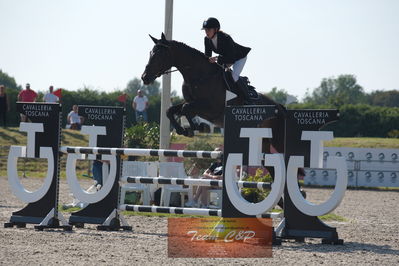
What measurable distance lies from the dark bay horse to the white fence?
12.0m

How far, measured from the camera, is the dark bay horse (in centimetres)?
881

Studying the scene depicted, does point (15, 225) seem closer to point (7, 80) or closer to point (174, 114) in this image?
point (174, 114)

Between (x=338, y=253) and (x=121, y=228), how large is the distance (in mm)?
2897

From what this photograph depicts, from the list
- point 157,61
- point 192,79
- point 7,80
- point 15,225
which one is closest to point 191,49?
point 192,79

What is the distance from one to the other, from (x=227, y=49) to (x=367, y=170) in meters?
12.9

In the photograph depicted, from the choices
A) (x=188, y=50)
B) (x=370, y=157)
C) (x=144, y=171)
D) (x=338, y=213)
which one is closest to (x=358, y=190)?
(x=370, y=157)

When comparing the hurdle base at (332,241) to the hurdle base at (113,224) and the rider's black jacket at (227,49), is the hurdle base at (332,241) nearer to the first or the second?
the hurdle base at (113,224)

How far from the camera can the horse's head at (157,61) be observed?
8.76m

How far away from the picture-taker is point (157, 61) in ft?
28.9

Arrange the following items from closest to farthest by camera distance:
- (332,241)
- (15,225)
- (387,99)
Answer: (332,241) < (15,225) < (387,99)

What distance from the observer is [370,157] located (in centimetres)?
2077

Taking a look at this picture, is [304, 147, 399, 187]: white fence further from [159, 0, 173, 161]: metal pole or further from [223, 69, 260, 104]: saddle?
[223, 69, 260, 104]: saddle

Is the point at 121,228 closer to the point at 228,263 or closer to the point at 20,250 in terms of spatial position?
the point at 20,250

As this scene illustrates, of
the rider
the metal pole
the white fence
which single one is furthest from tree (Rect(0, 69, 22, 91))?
the rider
